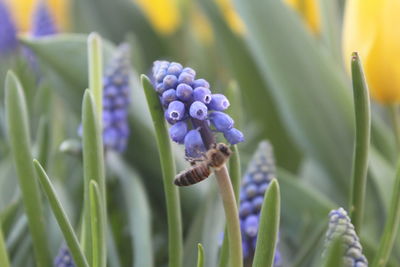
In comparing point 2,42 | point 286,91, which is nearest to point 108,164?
point 286,91

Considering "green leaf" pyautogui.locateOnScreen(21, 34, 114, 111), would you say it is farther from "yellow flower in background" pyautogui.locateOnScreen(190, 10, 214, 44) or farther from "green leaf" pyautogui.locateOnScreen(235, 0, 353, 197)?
"yellow flower in background" pyautogui.locateOnScreen(190, 10, 214, 44)

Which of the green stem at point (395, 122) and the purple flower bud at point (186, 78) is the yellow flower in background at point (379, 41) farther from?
the purple flower bud at point (186, 78)

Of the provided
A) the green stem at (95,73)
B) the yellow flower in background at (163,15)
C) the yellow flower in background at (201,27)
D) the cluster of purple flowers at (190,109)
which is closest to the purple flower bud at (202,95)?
the cluster of purple flowers at (190,109)

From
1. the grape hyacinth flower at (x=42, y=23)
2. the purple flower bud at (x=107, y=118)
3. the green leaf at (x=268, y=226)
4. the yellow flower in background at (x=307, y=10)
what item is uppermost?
the yellow flower in background at (x=307, y=10)

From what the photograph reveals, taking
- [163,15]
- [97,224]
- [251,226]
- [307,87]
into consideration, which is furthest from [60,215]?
[163,15]

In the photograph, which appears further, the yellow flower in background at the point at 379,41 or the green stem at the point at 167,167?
the yellow flower in background at the point at 379,41

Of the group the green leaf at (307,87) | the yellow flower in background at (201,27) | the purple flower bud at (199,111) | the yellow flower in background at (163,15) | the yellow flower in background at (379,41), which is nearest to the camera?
the purple flower bud at (199,111)

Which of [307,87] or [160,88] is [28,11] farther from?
[160,88]
